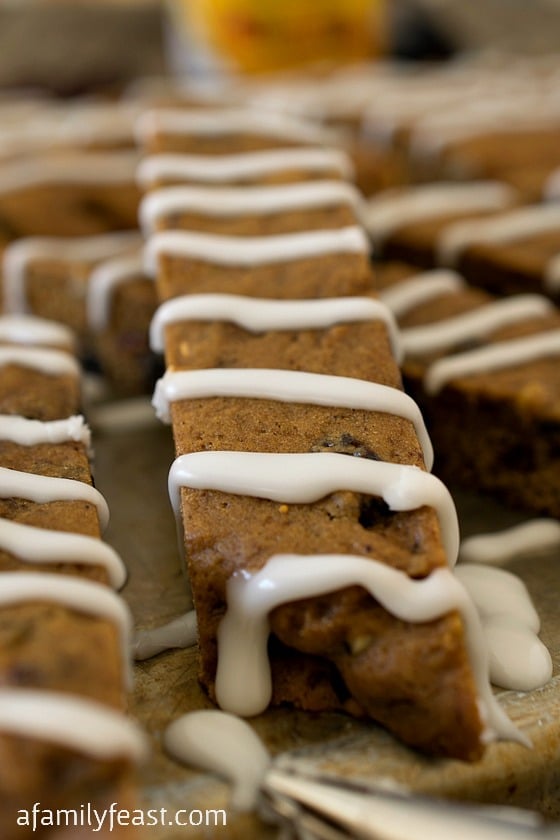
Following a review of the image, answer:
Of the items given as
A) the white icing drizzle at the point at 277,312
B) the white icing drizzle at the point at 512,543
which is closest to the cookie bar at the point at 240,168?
the white icing drizzle at the point at 277,312

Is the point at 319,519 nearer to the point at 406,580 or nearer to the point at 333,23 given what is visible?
the point at 406,580

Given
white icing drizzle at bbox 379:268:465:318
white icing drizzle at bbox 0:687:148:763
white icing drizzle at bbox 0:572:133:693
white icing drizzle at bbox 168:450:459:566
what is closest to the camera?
white icing drizzle at bbox 0:687:148:763

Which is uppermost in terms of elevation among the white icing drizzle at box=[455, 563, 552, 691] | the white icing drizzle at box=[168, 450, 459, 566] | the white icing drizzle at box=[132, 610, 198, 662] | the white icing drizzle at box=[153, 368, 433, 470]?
the white icing drizzle at box=[153, 368, 433, 470]

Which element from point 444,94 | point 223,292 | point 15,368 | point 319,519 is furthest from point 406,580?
point 444,94

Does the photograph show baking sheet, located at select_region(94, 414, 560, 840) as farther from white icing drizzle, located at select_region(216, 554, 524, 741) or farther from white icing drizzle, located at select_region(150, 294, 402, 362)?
white icing drizzle, located at select_region(150, 294, 402, 362)

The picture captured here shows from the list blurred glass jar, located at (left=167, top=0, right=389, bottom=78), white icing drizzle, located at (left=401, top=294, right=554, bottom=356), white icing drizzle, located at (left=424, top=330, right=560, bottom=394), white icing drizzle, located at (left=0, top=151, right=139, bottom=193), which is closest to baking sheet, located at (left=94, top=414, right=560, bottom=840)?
white icing drizzle, located at (left=424, top=330, right=560, bottom=394)

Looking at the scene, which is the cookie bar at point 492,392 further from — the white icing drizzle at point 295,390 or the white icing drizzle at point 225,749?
the white icing drizzle at point 225,749

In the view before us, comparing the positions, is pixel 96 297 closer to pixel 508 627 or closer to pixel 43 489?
pixel 43 489
